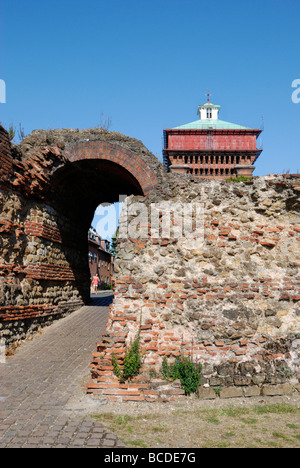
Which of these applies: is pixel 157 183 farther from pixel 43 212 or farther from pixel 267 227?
pixel 43 212

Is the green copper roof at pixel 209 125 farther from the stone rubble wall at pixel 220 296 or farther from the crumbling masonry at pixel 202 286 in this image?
the stone rubble wall at pixel 220 296

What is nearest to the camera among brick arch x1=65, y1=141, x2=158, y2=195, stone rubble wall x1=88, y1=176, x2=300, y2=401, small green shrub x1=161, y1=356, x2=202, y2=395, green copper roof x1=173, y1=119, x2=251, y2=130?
small green shrub x1=161, y1=356, x2=202, y2=395

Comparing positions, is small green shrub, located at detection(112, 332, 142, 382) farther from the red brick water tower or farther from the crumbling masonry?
the red brick water tower

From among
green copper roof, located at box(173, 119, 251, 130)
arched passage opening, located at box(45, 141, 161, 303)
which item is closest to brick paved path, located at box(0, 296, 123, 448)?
arched passage opening, located at box(45, 141, 161, 303)

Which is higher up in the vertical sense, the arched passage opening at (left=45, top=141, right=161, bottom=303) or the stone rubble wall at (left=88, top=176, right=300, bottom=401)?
the arched passage opening at (left=45, top=141, right=161, bottom=303)

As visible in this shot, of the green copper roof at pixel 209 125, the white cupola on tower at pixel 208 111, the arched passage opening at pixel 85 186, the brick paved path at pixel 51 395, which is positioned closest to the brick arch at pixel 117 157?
the arched passage opening at pixel 85 186

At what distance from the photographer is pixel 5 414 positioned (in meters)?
4.47

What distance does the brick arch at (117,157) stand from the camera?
7440 millimetres

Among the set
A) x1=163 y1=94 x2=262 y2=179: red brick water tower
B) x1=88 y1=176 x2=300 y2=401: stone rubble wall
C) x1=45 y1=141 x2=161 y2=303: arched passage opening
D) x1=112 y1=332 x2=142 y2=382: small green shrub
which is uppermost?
x1=163 y1=94 x2=262 y2=179: red brick water tower

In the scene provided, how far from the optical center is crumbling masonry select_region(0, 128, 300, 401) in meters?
5.66

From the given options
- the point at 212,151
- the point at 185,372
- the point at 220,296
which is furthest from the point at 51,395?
the point at 212,151

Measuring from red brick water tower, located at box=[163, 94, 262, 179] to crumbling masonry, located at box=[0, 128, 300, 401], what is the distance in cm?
2447

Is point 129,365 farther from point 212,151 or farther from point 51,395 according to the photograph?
point 212,151
